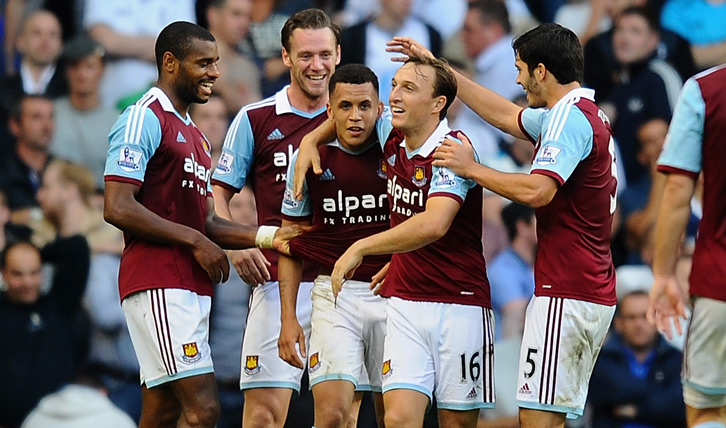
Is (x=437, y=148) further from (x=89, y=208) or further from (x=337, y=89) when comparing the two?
(x=89, y=208)

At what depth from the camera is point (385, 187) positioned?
6902 mm

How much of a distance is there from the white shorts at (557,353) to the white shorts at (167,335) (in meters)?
1.71

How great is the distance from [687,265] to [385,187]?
4671 millimetres

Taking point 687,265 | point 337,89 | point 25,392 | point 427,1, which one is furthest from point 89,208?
point 687,265

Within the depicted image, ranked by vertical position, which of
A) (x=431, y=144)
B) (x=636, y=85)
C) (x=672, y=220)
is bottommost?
(x=672, y=220)

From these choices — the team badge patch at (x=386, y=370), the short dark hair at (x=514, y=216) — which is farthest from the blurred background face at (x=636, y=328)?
the team badge patch at (x=386, y=370)

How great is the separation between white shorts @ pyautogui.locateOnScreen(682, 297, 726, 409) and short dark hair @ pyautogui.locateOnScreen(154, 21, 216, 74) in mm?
2988

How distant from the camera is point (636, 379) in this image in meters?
10.0

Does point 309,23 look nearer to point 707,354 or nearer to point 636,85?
point 707,354

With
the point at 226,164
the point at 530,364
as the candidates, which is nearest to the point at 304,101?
the point at 226,164

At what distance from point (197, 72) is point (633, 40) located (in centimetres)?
623

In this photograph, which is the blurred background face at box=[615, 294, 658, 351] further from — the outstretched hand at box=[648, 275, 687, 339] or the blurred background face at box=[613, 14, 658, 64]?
the outstretched hand at box=[648, 275, 687, 339]

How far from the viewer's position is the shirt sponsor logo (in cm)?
731

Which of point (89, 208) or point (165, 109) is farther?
point (89, 208)
